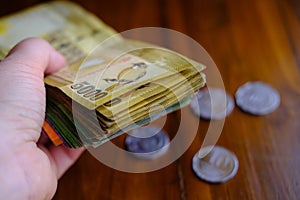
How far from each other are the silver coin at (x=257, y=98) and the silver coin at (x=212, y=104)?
0.06 feet

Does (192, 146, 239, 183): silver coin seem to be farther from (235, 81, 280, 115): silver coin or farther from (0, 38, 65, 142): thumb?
(0, 38, 65, 142): thumb

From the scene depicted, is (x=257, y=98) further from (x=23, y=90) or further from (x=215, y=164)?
(x=23, y=90)

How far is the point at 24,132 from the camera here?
51 centimetres

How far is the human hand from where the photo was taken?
1.57ft

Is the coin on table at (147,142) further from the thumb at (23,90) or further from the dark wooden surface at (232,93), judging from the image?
the thumb at (23,90)

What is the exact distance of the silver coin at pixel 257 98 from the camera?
2.08 feet

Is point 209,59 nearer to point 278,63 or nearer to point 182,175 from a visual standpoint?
point 278,63

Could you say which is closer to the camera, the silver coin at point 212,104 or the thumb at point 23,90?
the thumb at point 23,90

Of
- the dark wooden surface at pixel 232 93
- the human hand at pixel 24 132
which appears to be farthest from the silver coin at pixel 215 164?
the human hand at pixel 24 132

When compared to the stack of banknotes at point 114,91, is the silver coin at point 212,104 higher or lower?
lower

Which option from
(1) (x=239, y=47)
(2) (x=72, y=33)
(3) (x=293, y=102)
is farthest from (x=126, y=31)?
(3) (x=293, y=102)

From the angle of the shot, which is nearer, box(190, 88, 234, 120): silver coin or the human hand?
the human hand

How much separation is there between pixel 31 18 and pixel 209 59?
0.34m

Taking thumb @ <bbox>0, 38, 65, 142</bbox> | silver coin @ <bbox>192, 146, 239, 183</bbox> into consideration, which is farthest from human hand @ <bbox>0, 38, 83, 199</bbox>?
silver coin @ <bbox>192, 146, 239, 183</bbox>
